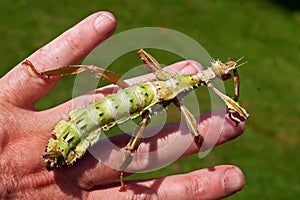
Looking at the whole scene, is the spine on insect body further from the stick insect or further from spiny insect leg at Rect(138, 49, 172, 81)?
spiny insect leg at Rect(138, 49, 172, 81)

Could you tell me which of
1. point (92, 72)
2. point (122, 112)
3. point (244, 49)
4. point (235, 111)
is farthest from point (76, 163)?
point (244, 49)

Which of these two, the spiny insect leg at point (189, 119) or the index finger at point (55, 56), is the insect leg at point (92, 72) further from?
the spiny insect leg at point (189, 119)

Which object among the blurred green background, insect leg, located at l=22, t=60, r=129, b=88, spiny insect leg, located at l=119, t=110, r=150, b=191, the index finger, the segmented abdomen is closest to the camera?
the segmented abdomen

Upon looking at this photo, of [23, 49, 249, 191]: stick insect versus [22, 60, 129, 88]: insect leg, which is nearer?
[23, 49, 249, 191]: stick insect

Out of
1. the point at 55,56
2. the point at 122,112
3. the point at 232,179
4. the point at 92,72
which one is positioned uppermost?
the point at 55,56

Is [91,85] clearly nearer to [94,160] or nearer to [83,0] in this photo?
[94,160]

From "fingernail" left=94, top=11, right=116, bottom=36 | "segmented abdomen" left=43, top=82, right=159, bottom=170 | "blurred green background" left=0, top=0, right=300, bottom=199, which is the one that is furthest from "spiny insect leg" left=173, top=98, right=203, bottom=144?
"blurred green background" left=0, top=0, right=300, bottom=199

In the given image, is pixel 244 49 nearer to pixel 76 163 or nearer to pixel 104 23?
pixel 104 23

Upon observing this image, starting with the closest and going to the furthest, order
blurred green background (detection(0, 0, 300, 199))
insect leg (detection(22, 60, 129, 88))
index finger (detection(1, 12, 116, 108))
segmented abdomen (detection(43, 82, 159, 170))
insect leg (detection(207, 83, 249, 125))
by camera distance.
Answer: segmented abdomen (detection(43, 82, 159, 170))
insect leg (detection(22, 60, 129, 88))
insect leg (detection(207, 83, 249, 125))
index finger (detection(1, 12, 116, 108))
blurred green background (detection(0, 0, 300, 199))
